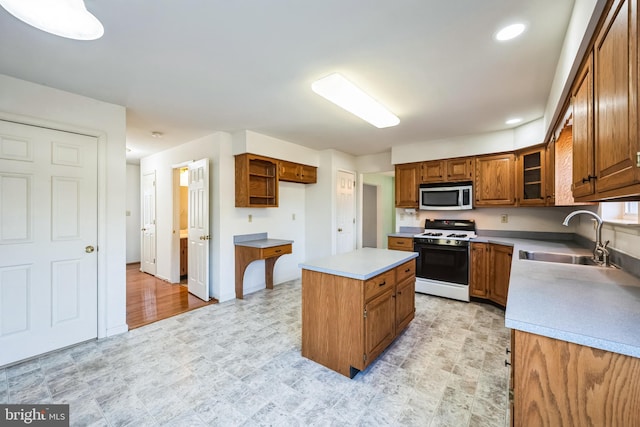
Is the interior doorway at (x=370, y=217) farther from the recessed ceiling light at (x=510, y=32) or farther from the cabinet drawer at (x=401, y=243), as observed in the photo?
the recessed ceiling light at (x=510, y=32)

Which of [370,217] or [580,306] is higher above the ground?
[370,217]

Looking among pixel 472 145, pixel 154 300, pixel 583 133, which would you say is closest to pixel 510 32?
pixel 583 133

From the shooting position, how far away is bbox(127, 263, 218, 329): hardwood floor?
3.21 meters

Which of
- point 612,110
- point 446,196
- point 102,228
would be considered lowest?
point 102,228

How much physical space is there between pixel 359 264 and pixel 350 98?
149 centimetres

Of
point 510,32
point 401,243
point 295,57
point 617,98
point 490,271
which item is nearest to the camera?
point 617,98

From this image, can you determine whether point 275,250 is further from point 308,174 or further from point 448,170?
point 448,170

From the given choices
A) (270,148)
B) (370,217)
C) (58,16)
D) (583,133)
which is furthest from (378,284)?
(370,217)

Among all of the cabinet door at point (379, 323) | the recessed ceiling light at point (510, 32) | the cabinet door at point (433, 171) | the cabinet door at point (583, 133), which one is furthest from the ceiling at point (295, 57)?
the cabinet door at point (379, 323)

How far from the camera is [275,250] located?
383cm

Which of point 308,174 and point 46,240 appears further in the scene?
point 308,174

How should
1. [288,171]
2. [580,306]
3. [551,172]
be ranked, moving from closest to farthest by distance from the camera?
[580,306], [551,172], [288,171]

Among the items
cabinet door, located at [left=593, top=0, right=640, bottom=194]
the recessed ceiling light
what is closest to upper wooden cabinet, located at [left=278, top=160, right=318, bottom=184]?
the recessed ceiling light

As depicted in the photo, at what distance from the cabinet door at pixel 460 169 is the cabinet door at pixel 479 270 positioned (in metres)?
1.02
